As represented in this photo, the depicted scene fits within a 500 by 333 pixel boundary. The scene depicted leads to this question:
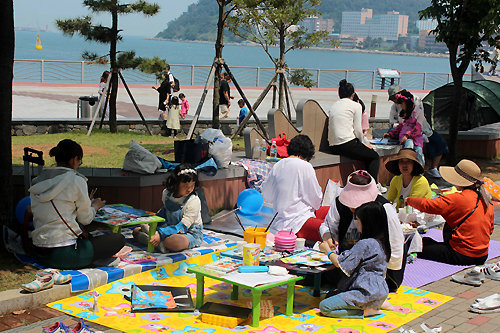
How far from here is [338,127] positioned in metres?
12.1

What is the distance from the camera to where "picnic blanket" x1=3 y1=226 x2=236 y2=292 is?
677 centimetres

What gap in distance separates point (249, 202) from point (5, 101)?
4049mm

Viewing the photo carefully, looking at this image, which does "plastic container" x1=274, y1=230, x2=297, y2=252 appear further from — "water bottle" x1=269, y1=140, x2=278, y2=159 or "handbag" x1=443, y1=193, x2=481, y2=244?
"water bottle" x1=269, y1=140, x2=278, y2=159

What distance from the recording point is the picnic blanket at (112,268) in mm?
6770

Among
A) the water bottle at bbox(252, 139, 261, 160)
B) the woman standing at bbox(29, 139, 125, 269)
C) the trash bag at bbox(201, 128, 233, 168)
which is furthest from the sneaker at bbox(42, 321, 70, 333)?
the water bottle at bbox(252, 139, 261, 160)

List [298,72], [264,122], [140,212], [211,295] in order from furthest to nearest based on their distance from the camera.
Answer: [298,72] < [264,122] < [140,212] < [211,295]

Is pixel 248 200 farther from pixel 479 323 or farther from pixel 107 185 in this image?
pixel 479 323

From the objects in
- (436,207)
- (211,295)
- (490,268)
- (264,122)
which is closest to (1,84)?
(211,295)

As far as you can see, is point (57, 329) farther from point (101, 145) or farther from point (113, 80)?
point (113, 80)

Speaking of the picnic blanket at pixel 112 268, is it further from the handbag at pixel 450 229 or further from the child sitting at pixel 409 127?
the child sitting at pixel 409 127

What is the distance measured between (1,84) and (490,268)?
5.73 m

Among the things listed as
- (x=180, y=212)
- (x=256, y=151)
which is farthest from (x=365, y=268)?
(x=256, y=151)

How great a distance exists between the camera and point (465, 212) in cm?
769

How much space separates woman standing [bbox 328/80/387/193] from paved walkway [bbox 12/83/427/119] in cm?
934
